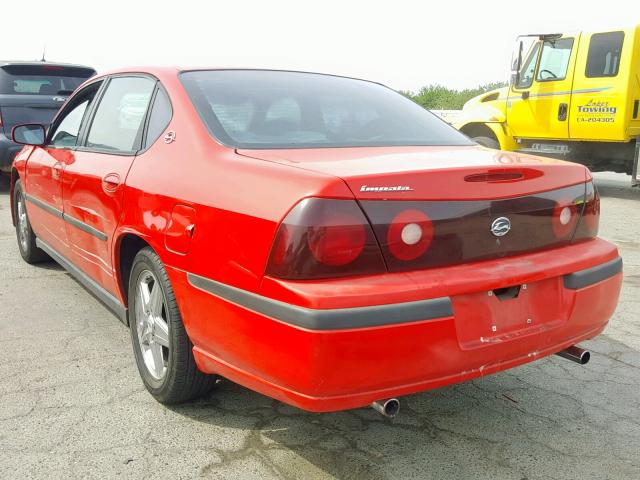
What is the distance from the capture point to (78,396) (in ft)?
9.52

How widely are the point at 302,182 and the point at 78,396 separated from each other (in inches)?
62.0

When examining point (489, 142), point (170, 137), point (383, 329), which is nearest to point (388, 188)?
point (383, 329)

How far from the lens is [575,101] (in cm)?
981

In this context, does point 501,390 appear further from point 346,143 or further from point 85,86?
point 85,86

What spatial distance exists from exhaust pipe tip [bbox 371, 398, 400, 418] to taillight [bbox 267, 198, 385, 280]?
0.42 m

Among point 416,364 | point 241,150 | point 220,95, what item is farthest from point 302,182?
point 220,95

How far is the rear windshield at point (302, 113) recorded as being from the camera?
2.67 metres

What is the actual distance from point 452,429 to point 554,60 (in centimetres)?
869

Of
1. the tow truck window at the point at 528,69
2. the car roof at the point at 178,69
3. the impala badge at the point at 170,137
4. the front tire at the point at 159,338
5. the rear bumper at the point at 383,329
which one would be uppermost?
the tow truck window at the point at 528,69

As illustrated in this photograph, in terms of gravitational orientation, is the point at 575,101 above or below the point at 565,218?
above

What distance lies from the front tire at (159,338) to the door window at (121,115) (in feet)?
2.04

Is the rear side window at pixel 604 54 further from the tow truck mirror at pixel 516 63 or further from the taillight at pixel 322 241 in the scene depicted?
the taillight at pixel 322 241

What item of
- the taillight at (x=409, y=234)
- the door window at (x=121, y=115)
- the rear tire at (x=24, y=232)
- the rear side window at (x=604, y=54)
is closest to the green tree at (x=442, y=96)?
the rear side window at (x=604, y=54)

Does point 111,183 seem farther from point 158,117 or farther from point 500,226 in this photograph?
point 500,226
